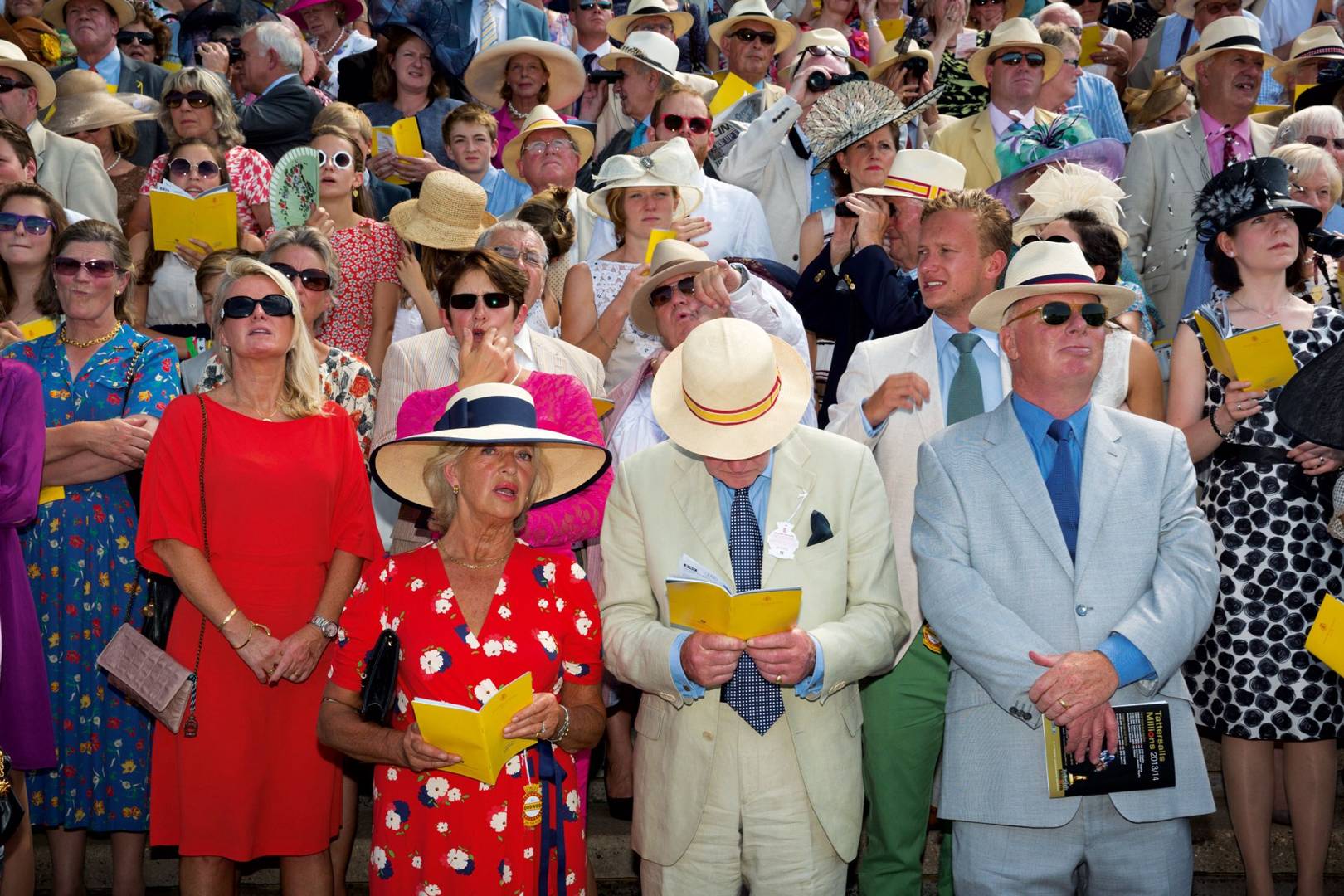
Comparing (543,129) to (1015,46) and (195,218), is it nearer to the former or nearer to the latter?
(195,218)

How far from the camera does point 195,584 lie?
4.63 metres

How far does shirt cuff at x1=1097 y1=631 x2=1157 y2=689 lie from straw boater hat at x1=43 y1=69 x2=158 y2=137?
6.50 meters

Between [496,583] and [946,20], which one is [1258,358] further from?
[946,20]

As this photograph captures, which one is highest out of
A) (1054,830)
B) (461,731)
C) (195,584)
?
(195,584)

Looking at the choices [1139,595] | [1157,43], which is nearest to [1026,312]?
[1139,595]

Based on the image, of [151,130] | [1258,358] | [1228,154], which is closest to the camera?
[1258,358]

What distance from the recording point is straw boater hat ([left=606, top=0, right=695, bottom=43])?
994 centimetres

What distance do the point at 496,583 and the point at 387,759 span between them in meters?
0.55

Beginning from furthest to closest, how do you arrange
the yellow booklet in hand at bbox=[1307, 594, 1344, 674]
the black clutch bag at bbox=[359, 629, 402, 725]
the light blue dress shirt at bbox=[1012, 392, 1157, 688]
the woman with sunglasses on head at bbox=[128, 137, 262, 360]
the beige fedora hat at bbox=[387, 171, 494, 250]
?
the woman with sunglasses on head at bbox=[128, 137, 262, 360], the beige fedora hat at bbox=[387, 171, 494, 250], the light blue dress shirt at bbox=[1012, 392, 1157, 688], the yellow booklet in hand at bbox=[1307, 594, 1344, 674], the black clutch bag at bbox=[359, 629, 402, 725]

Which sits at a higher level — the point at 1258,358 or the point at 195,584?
the point at 1258,358

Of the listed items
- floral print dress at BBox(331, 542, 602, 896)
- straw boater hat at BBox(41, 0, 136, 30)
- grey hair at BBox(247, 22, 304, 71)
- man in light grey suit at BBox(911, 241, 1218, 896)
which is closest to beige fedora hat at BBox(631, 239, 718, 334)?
man in light grey suit at BBox(911, 241, 1218, 896)

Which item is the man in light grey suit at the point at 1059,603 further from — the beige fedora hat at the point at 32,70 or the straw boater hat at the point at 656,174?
the beige fedora hat at the point at 32,70

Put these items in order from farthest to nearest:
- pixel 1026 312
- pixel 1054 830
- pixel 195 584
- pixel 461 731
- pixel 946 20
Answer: pixel 946 20 → pixel 195 584 → pixel 1026 312 → pixel 1054 830 → pixel 461 731

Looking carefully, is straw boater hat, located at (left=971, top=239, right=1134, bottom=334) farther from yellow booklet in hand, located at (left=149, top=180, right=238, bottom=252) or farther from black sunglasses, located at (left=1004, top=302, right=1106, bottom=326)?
yellow booklet in hand, located at (left=149, top=180, right=238, bottom=252)
